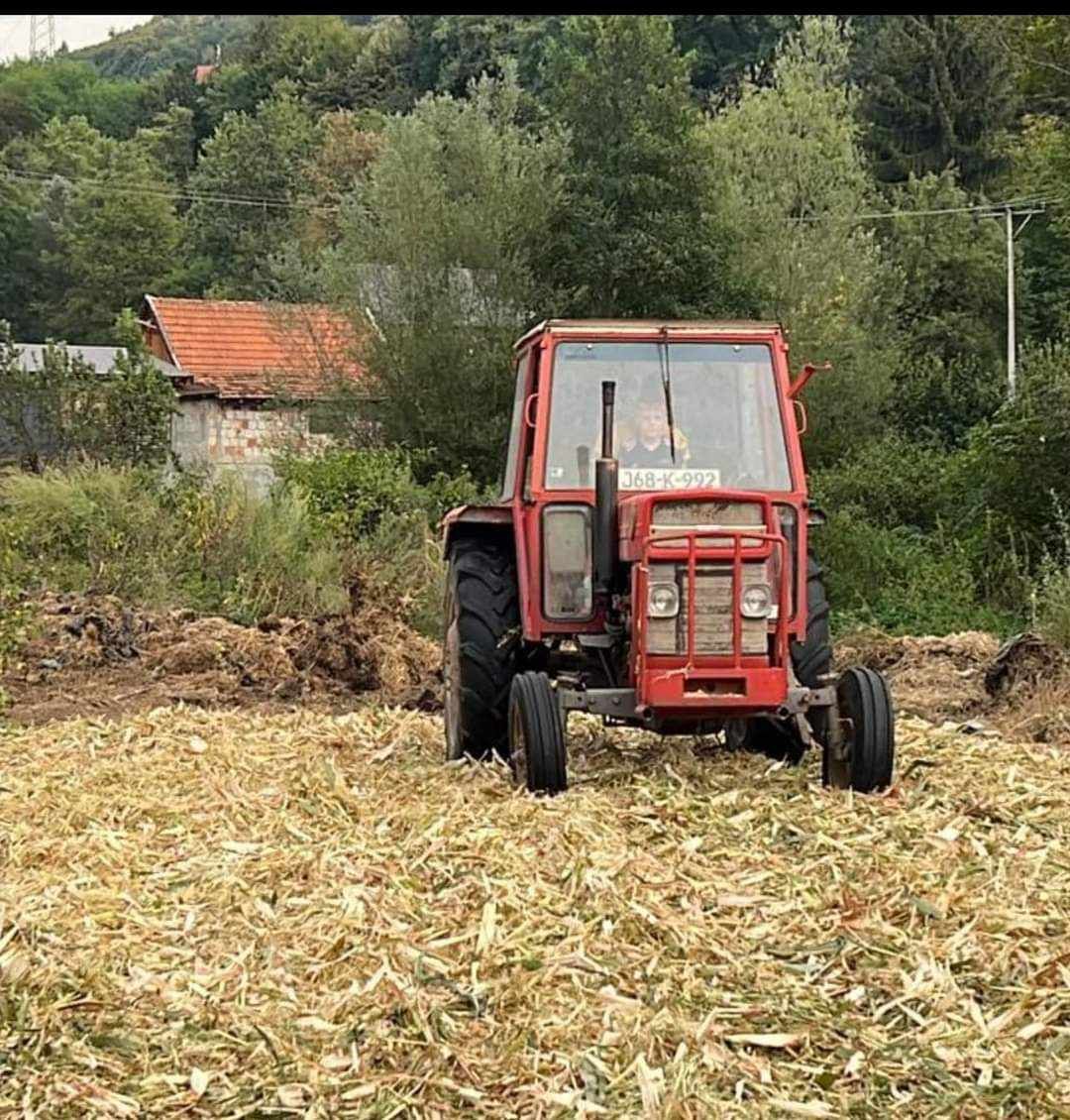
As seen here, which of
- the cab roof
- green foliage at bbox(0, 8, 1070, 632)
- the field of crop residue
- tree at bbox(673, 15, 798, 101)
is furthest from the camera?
tree at bbox(673, 15, 798, 101)

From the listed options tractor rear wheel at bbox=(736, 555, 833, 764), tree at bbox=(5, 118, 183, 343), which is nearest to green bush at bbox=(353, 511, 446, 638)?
tractor rear wheel at bbox=(736, 555, 833, 764)

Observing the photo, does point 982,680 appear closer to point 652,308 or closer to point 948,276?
point 652,308

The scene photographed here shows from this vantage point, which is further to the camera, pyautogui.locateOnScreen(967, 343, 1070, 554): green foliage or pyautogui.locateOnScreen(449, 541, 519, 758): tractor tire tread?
pyautogui.locateOnScreen(967, 343, 1070, 554): green foliage

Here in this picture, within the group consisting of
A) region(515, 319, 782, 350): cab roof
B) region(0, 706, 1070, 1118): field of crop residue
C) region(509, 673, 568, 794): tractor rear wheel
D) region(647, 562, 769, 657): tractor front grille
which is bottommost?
region(0, 706, 1070, 1118): field of crop residue

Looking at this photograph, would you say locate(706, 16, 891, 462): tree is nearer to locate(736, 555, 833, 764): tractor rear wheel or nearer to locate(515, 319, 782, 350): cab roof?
locate(515, 319, 782, 350): cab roof

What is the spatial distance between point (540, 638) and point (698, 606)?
3.07 ft

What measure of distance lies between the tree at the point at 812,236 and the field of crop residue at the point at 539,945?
16.5 meters

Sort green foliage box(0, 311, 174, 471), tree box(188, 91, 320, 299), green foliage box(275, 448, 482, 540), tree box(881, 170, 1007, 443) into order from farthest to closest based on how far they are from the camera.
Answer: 1. tree box(188, 91, 320, 299)
2. tree box(881, 170, 1007, 443)
3. green foliage box(0, 311, 174, 471)
4. green foliage box(275, 448, 482, 540)

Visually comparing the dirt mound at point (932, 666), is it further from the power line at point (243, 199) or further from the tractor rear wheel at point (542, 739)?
the power line at point (243, 199)

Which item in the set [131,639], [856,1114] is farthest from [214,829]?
[131,639]

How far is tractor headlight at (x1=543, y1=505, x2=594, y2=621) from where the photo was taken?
300 inches

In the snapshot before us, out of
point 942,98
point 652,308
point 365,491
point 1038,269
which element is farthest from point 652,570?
point 942,98

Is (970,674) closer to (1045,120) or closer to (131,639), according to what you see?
(131,639)
